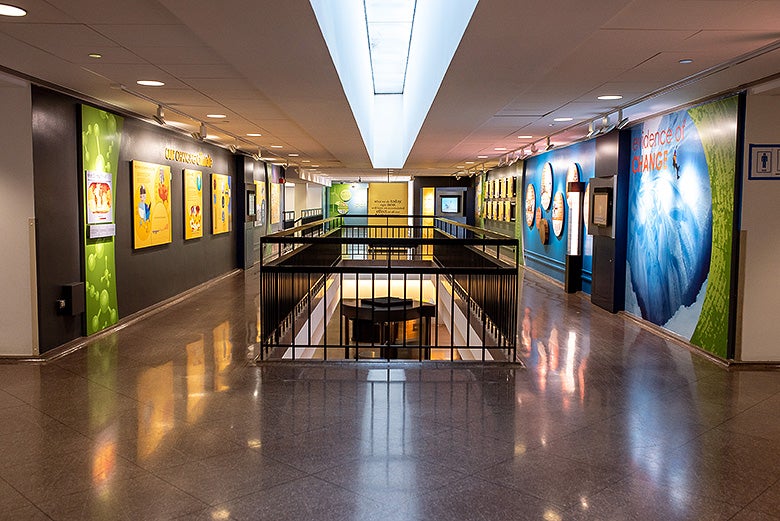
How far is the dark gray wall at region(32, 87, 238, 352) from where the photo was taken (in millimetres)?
6012

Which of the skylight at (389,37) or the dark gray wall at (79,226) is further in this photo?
the skylight at (389,37)

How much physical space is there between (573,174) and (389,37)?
13.7 feet

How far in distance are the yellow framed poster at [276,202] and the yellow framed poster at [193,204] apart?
6.08 m

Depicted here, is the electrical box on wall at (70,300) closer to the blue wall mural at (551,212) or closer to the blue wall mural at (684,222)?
the blue wall mural at (684,222)

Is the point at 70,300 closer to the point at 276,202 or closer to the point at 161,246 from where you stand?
the point at 161,246

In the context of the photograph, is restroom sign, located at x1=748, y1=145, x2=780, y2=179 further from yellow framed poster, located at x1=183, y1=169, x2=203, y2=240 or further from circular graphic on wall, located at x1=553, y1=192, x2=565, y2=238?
yellow framed poster, located at x1=183, y1=169, x2=203, y2=240

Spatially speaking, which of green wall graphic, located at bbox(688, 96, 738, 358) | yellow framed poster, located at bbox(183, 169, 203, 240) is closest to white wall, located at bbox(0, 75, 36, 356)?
yellow framed poster, located at bbox(183, 169, 203, 240)

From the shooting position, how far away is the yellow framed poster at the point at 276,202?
1711cm

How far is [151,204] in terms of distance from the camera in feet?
28.1

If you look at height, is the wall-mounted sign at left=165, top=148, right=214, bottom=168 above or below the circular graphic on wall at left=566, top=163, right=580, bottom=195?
above

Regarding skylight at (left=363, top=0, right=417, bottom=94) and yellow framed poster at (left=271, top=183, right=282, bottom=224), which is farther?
yellow framed poster at (left=271, top=183, right=282, bottom=224)

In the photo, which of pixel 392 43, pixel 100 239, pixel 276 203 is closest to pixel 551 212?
pixel 392 43

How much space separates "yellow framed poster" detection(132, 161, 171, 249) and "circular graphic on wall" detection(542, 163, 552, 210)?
7.27 metres

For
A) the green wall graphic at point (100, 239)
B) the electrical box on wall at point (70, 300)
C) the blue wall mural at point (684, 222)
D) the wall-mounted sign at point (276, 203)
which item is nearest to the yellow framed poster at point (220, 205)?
the wall-mounted sign at point (276, 203)
